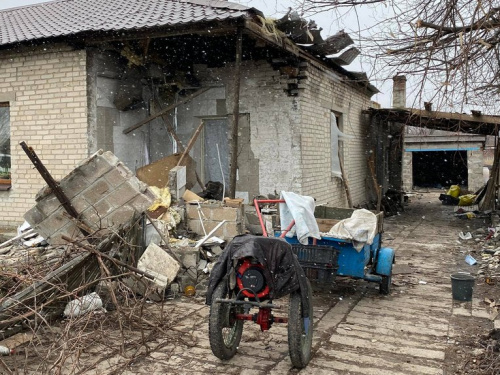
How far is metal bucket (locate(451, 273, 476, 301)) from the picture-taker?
5.76m

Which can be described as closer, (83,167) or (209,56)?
(83,167)

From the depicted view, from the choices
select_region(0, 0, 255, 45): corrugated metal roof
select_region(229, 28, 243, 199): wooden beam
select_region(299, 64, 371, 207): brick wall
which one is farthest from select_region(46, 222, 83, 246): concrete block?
select_region(299, 64, 371, 207): brick wall

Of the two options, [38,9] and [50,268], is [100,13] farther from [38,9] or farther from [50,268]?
[50,268]

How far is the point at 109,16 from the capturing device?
8.52 m

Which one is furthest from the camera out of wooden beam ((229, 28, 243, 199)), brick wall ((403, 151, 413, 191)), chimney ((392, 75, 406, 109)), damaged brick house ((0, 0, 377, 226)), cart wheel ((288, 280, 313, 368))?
brick wall ((403, 151, 413, 191))

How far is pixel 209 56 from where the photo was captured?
9.27m

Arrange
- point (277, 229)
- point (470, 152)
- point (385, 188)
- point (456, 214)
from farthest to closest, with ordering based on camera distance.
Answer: point (470, 152) < point (385, 188) < point (456, 214) < point (277, 229)

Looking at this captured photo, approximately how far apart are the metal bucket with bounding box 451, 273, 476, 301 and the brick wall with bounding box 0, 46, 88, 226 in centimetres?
617

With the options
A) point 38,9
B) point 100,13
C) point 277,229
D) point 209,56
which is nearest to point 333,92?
point 209,56

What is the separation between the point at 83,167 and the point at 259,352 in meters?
3.89

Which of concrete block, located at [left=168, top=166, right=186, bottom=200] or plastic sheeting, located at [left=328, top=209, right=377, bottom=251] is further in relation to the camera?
concrete block, located at [left=168, top=166, right=186, bottom=200]

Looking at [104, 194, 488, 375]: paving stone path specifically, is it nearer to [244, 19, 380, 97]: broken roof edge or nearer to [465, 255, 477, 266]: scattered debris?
[465, 255, 477, 266]: scattered debris

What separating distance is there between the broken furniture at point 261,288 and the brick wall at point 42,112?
16.7 feet

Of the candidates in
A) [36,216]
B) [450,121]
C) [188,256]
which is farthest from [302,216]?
[450,121]
